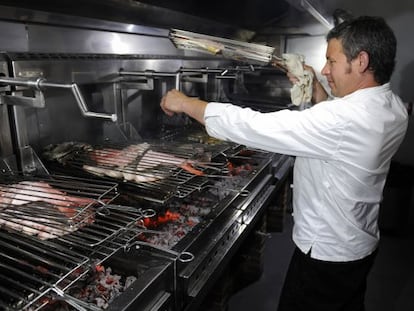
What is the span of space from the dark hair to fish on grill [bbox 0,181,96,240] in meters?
1.18

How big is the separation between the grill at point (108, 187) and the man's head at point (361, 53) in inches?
29.2

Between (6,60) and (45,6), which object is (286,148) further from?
(45,6)

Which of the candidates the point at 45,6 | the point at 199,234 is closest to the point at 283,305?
the point at 199,234

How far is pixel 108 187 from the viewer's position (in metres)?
1.32

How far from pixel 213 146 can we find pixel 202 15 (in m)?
1.44

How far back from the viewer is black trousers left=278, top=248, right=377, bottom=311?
1633 mm

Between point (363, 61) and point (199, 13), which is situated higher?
→ point (199, 13)

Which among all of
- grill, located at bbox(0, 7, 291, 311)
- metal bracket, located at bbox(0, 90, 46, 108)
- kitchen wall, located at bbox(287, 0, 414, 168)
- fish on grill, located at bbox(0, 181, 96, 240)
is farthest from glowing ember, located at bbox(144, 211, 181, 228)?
kitchen wall, located at bbox(287, 0, 414, 168)

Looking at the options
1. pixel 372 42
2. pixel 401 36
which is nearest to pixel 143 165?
pixel 372 42

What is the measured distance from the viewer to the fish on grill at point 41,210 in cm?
105

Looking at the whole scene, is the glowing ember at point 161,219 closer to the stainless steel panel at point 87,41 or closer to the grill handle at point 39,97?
the grill handle at point 39,97

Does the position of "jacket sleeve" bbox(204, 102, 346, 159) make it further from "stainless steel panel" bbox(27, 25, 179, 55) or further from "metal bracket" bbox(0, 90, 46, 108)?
"stainless steel panel" bbox(27, 25, 179, 55)

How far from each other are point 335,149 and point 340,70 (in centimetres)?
36

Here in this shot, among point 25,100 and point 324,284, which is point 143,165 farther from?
point 324,284
